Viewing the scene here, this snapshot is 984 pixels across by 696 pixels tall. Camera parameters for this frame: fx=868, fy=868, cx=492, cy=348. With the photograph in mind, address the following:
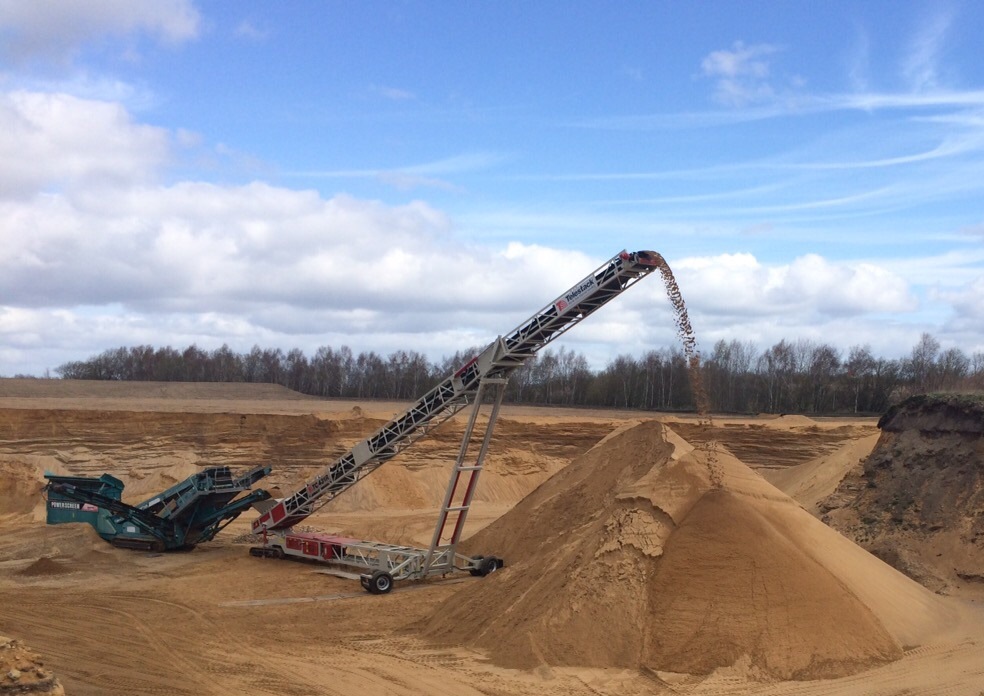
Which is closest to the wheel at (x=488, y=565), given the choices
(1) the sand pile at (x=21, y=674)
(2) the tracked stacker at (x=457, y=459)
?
(2) the tracked stacker at (x=457, y=459)

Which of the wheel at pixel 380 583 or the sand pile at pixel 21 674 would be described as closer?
the sand pile at pixel 21 674

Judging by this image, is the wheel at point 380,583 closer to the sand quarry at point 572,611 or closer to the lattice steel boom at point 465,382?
the sand quarry at point 572,611

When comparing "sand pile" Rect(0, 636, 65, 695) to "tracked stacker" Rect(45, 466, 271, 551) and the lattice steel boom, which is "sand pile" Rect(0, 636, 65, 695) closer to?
the lattice steel boom

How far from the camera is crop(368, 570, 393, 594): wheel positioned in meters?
18.1

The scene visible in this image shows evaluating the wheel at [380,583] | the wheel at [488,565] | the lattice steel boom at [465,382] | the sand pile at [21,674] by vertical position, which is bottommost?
the wheel at [380,583]

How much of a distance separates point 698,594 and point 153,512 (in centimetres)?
1606

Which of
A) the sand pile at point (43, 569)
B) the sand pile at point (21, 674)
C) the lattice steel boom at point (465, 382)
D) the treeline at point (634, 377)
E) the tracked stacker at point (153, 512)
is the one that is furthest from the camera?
the treeline at point (634, 377)

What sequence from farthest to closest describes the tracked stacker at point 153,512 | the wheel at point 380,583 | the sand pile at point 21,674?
1. the tracked stacker at point 153,512
2. the wheel at point 380,583
3. the sand pile at point 21,674

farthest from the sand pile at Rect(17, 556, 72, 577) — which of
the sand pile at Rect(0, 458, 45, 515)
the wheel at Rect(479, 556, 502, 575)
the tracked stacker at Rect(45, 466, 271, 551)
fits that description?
the sand pile at Rect(0, 458, 45, 515)

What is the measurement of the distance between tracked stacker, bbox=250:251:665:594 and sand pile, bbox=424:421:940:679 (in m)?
3.44

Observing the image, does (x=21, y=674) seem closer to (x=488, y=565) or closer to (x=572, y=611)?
(x=572, y=611)

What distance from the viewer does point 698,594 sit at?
13047mm

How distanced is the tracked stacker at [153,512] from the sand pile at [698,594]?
9949 millimetres

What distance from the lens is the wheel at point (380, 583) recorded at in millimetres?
18094
